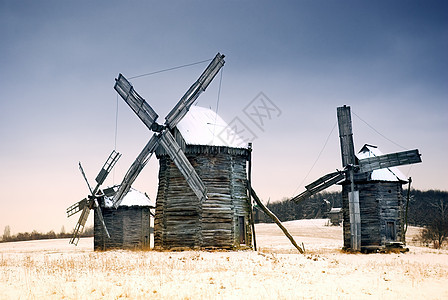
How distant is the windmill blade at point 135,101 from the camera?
2344cm

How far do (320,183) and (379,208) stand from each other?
14.8 feet

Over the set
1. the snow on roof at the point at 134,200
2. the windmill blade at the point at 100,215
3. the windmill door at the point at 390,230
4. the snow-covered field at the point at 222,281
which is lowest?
the snow-covered field at the point at 222,281

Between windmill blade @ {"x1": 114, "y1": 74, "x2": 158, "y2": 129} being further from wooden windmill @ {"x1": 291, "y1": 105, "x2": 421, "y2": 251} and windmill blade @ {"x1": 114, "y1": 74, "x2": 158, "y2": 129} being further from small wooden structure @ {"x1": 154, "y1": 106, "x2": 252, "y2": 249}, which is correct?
wooden windmill @ {"x1": 291, "y1": 105, "x2": 421, "y2": 251}

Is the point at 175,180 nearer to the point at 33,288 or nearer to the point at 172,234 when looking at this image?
the point at 172,234

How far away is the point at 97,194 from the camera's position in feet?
107

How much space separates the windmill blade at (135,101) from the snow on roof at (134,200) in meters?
10.9

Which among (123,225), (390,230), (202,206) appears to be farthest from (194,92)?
(390,230)

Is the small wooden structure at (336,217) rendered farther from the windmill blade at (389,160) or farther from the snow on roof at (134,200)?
the windmill blade at (389,160)

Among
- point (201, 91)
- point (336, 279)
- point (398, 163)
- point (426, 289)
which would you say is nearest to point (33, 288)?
point (336, 279)

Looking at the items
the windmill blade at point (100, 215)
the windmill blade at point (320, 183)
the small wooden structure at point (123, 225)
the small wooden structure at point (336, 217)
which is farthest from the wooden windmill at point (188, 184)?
the small wooden structure at point (336, 217)

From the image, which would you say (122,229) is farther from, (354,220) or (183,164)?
(354,220)

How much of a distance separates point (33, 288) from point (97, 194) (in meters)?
21.4

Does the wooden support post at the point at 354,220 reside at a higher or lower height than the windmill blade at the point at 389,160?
lower

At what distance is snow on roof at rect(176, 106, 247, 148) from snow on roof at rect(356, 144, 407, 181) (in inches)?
327
